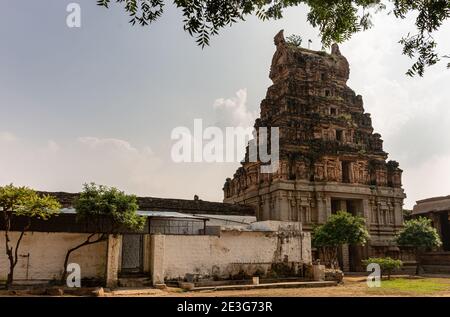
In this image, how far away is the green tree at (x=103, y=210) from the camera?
58.2ft

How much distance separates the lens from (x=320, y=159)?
33.2m

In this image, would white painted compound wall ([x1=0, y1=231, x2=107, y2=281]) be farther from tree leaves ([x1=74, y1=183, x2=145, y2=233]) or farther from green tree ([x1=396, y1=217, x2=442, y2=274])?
green tree ([x1=396, y1=217, x2=442, y2=274])

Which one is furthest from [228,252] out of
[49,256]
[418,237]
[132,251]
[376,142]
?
Answer: [376,142]

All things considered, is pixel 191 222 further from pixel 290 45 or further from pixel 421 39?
pixel 290 45

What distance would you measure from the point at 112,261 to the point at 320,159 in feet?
66.7

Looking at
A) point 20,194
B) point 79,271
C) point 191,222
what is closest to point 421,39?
point 20,194

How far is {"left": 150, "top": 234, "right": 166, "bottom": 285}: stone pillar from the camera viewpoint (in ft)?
60.7

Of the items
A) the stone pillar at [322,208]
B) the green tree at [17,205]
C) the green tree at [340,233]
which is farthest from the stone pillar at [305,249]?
the green tree at [17,205]

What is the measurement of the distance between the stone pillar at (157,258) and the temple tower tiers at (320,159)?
13834mm

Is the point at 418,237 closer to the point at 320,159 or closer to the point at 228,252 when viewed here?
the point at 320,159

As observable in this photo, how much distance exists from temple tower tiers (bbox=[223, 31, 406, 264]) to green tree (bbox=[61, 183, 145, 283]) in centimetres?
1519

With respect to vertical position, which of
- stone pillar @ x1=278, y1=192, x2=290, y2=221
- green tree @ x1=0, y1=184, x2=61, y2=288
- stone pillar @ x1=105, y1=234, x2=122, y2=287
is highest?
stone pillar @ x1=278, y1=192, x2=290, y2=221

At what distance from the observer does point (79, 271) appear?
18.2 metres

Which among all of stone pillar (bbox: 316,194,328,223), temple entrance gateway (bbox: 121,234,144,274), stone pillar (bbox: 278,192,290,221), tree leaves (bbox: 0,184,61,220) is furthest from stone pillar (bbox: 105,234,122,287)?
stone pillar (bbox: 316,194,328,223)
